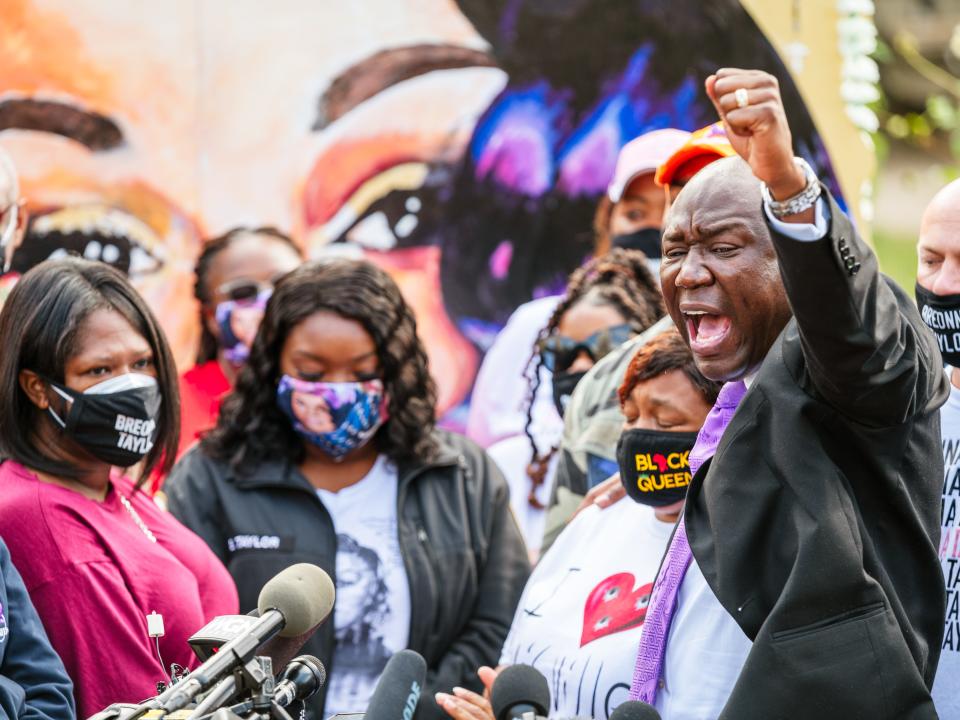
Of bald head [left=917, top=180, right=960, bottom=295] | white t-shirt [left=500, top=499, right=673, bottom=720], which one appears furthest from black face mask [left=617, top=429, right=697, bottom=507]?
bald head [left=917, top=180, right=960, bottom=295]

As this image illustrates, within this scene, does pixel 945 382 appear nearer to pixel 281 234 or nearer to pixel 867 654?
pixel 867 654

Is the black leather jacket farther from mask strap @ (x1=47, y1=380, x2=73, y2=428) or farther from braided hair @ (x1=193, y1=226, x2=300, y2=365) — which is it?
braided hair @ (x1=193, y1=226, x2=300, y2=365)

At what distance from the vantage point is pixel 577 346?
5.64 metres

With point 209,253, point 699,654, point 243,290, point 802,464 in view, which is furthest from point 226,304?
point 802,464

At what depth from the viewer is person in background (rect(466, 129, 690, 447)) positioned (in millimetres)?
5988

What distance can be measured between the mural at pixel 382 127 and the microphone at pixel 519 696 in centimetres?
575

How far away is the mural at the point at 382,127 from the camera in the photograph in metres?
7.94

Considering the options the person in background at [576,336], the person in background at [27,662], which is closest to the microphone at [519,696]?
the person in background at [27,662]

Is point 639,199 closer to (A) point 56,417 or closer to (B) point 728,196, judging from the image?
(A) point 56,417

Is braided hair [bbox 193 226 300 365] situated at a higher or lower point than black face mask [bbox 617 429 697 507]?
higher

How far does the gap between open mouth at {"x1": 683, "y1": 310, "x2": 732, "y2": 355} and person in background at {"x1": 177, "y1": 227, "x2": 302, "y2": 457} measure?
3695 millimetres

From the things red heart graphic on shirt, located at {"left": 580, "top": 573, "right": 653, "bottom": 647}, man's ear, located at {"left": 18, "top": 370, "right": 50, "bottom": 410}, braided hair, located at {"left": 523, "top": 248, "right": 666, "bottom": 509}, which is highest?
braided hair, located at {"left": 523, "top": 248, "right": 666, "bottom": 509}

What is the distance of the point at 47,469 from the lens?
157 inches

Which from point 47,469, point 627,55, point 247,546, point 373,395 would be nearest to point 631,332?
point 373,395
